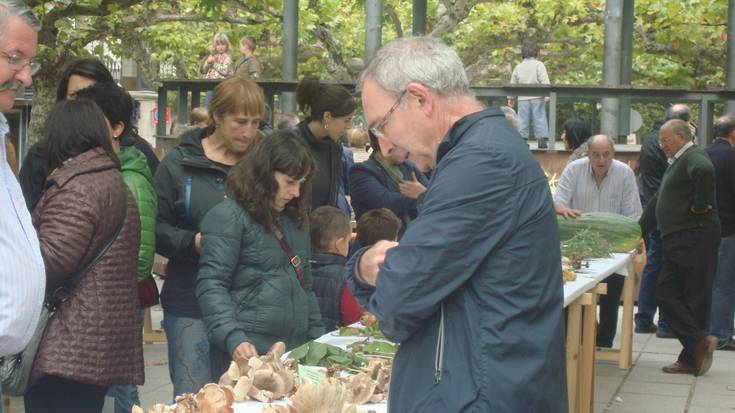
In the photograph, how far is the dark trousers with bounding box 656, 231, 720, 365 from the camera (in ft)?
31.9

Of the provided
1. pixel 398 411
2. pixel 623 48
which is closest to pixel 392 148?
pixel 398 411

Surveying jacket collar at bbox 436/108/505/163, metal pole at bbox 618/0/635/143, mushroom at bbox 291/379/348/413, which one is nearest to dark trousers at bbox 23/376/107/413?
mushroom at bbox 291/379/348/413

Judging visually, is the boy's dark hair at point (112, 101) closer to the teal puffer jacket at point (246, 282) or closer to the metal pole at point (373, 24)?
the teal puffer jacket at point (246, 282)

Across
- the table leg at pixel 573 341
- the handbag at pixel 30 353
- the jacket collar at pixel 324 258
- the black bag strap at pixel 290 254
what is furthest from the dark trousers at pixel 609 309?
the handbag at pixel 30 353

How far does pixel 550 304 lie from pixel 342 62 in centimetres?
1963

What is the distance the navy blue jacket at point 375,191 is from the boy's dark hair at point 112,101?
2.46m

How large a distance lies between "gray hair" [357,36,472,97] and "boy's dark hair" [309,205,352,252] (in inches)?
122

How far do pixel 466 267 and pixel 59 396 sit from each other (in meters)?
2.10

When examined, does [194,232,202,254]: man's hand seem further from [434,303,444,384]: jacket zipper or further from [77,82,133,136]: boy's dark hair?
[434,303,444,384]: jacket zipper

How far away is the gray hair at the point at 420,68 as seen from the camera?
2.86 m

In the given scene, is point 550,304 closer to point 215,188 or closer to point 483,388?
point 483,388

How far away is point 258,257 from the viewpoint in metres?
4.84

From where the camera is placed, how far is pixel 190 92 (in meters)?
12.6

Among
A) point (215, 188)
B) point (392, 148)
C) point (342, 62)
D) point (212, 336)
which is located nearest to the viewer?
point (392, 148)
